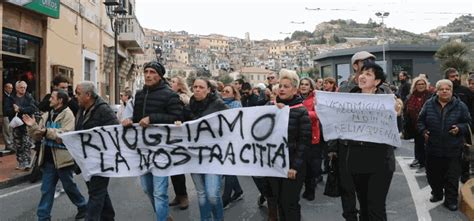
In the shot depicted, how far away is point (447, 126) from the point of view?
20.5 feet

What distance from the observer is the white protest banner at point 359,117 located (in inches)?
174

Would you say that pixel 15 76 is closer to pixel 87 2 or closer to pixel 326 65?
pixel 87 2

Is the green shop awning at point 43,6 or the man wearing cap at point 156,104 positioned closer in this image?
the man wearing cap at point 156,104

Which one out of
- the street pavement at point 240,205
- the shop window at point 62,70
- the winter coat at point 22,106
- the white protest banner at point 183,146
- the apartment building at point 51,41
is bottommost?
the street pavement at point 240,205

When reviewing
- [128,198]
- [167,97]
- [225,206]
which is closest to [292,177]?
[167,97]

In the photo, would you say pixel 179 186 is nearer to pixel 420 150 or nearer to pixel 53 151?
pixel 53 151

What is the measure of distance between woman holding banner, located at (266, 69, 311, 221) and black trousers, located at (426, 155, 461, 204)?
279cm

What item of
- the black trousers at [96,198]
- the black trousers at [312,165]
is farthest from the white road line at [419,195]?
the black trousers at [96,198]

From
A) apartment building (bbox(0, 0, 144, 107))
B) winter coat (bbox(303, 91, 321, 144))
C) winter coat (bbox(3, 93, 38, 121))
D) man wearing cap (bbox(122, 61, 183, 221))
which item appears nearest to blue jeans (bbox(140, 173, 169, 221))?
man wearing cap (bbox(122, 61, 183, 221))

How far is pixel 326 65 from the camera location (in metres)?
43.9

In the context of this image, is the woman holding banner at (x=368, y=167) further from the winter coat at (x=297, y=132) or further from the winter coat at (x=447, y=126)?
the winter coat at (x=447, y=126)

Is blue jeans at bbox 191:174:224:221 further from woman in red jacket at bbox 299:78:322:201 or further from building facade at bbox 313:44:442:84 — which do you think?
building facade at bbox 313:44:442:84

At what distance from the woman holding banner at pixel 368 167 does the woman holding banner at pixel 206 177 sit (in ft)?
4.32

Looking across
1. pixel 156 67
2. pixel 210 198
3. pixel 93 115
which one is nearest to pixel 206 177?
pixel 210 198
